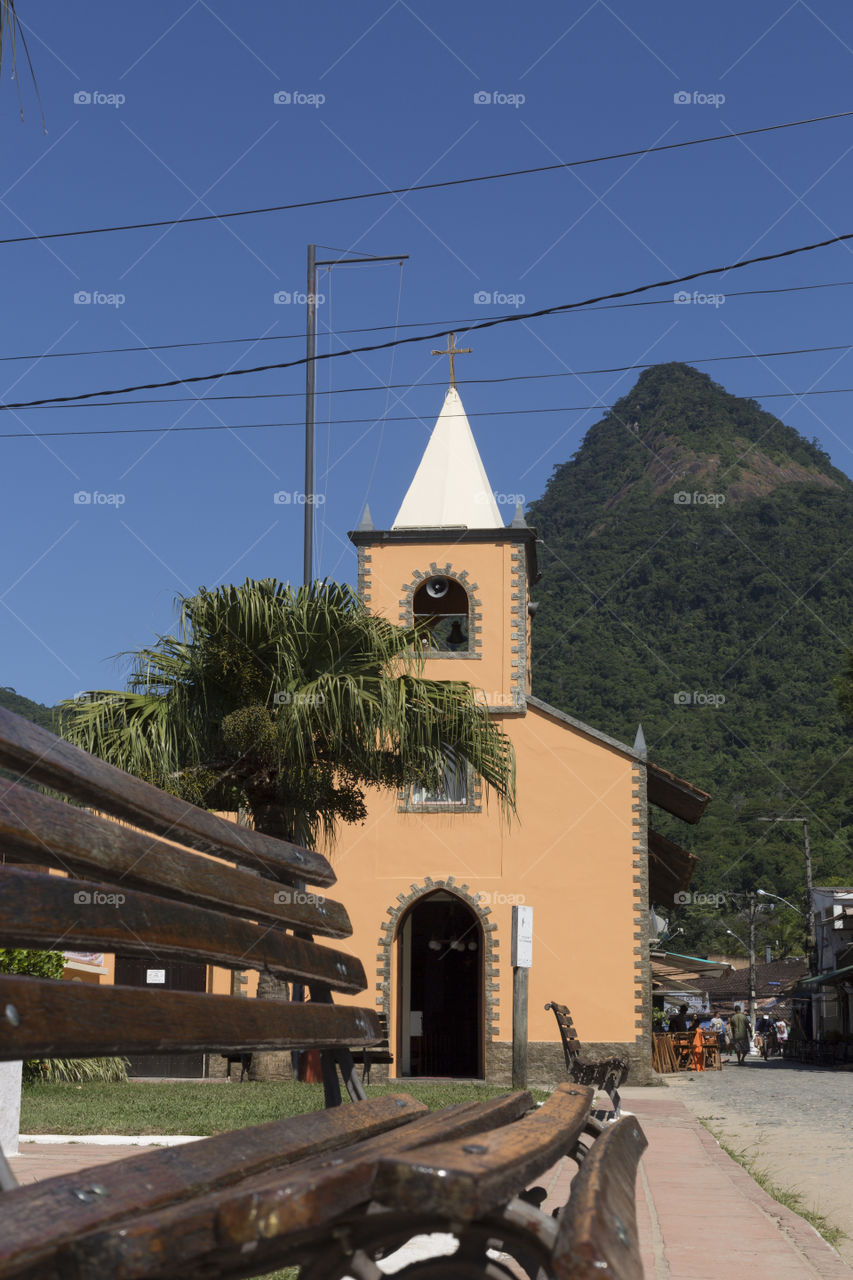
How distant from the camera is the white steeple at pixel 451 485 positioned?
81.0ft

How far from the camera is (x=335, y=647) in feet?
44.4

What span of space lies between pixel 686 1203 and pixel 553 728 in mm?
16716

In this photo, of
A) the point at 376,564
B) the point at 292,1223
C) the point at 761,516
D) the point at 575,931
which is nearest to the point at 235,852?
the point at 292,1223

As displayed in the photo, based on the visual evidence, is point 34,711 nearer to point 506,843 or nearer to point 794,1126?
point 506,843

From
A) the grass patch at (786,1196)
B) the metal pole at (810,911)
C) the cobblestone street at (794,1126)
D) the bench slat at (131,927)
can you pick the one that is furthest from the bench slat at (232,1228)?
the metal pole at (810,911)

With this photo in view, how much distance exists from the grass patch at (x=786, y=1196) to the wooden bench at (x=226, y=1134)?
10.2ft

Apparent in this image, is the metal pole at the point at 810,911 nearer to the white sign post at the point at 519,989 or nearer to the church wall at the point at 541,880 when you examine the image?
the church wall at the point at 541,880

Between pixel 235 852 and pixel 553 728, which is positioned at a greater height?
pixel 553 728

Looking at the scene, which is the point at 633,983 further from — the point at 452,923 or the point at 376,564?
the point at 376,564

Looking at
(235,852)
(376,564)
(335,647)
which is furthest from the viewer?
(376,564)

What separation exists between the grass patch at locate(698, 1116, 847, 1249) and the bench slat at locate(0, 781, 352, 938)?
3634 millimetres

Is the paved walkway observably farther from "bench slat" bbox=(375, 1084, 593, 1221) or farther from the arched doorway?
the arched doorway

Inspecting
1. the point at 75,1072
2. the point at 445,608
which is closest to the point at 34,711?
the point at 445,608

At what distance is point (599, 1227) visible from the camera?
1.58 m
